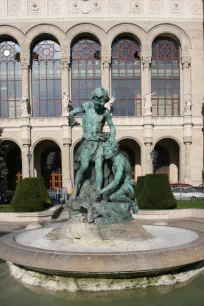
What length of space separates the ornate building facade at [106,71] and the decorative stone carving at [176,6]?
0.10 metres

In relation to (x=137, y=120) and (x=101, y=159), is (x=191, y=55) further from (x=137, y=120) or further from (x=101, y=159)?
(x=101, y=159)

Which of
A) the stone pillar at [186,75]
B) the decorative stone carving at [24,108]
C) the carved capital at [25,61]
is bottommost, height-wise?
the decorative stone carving at [24,108]

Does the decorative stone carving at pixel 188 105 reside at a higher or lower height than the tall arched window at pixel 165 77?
lower

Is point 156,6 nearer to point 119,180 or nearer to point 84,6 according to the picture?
point 84,6

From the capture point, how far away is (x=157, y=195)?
1528 centimetres

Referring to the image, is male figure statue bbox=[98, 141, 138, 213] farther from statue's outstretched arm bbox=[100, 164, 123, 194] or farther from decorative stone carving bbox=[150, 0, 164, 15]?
decorative stone carving bbox=[150, 0, 164, 15]

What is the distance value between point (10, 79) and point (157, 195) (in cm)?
2408

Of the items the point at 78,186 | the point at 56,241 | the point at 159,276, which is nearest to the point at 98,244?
the point at 56,241

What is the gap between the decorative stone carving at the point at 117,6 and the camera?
1270 inches

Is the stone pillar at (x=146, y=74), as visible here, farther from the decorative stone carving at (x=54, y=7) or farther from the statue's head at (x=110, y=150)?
the statue's head at (x=110, y=150)

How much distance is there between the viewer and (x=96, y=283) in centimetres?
507

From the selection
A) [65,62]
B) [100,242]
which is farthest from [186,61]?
[100,242]

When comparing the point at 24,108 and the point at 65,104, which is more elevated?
the point at 65,104

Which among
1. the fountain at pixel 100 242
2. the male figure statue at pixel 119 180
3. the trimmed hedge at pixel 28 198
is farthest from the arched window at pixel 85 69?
the male figure statue at pixel 119 180
